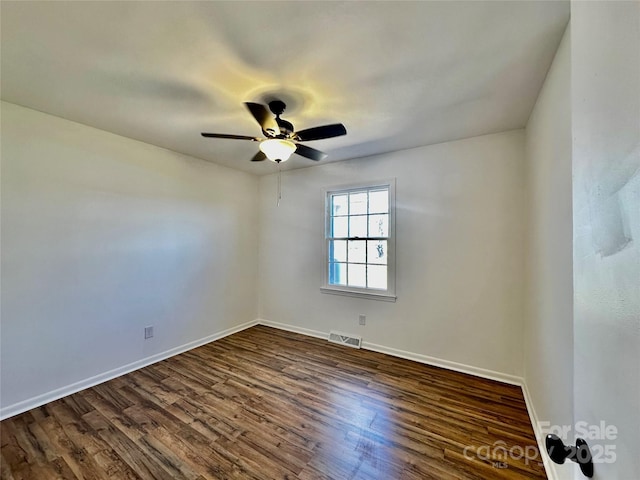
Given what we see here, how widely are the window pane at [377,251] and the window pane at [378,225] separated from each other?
0.10 m

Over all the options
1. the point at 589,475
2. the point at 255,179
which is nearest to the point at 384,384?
the point at 589,475

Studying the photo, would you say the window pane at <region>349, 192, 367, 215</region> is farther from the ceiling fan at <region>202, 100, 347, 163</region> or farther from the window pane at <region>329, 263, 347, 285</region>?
the ceiling fan at <region>202, 100, 347, 163</region>

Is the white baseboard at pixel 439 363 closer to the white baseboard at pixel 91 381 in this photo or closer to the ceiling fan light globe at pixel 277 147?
the white baseboard at pixel 91 381

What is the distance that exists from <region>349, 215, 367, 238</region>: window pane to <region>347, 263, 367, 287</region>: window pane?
424 millimetres

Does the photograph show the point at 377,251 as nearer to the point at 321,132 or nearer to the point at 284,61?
the point at 321,132

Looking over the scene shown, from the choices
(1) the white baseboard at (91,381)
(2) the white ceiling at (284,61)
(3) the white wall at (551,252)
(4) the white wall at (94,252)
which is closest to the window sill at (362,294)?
(3) the white wall at (551,252)

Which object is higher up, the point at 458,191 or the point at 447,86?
the point at 447,86

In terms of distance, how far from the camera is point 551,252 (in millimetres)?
1616

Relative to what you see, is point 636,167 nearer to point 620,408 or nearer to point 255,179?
point 620,408

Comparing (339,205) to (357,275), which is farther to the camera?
(339,205)

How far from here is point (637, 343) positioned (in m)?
0.40

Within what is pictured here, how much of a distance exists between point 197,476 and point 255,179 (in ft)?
12.0

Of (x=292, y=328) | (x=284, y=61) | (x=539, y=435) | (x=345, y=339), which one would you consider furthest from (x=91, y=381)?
(x=539, y=435)

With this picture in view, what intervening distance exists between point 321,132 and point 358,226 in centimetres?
173
